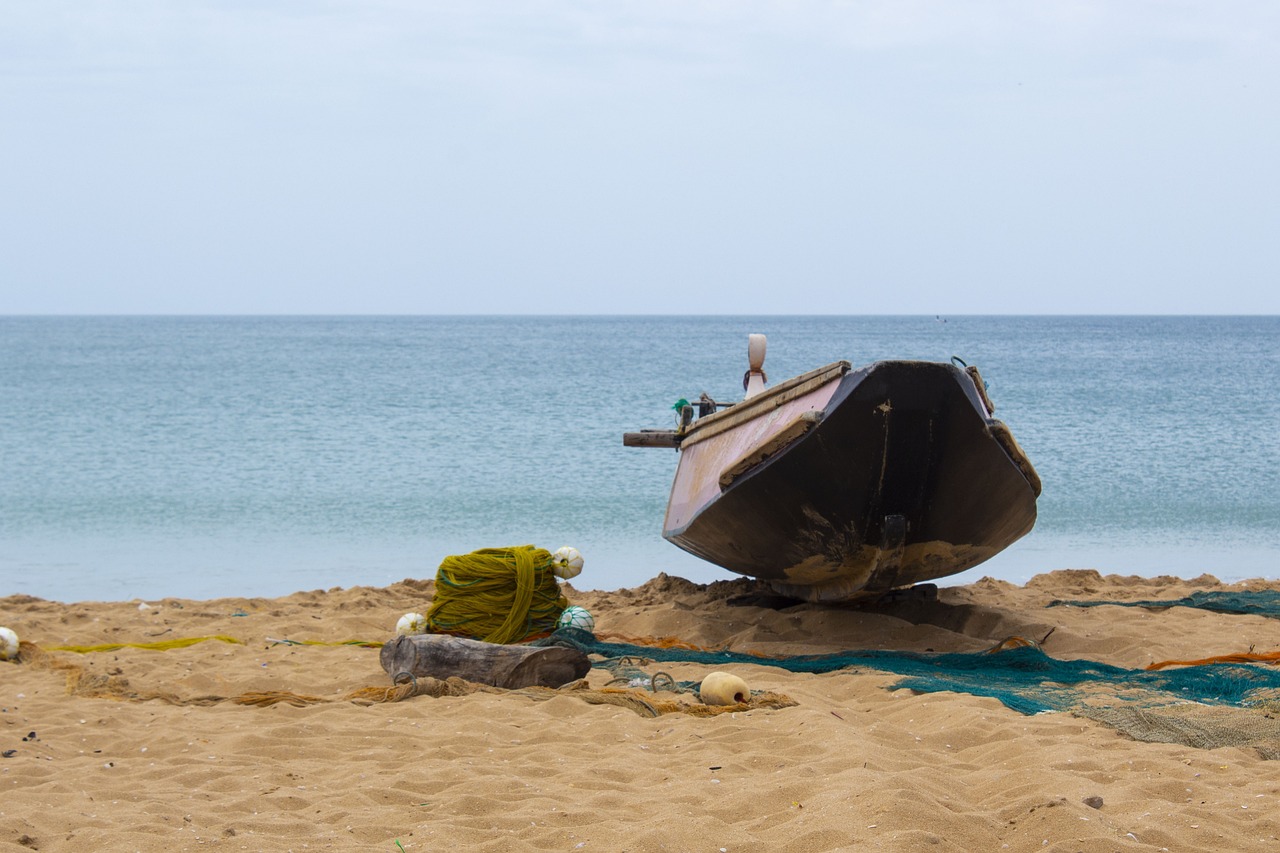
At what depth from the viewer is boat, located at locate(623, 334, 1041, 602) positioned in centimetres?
569

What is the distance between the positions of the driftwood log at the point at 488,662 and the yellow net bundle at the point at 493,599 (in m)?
0.69

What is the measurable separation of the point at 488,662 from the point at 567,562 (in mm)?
1149

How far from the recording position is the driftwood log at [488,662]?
5.34 meters

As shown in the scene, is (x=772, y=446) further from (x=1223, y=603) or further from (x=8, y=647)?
(x=8, y=647)

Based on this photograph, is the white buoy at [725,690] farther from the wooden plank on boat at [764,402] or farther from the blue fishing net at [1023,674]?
the wooden plank on boat at [764,402]

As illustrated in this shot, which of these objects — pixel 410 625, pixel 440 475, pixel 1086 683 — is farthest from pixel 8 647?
pixel 440 475

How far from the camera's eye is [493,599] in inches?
251

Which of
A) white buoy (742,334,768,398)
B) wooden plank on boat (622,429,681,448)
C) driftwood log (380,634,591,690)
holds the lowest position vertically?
driftwood log (380,634,591,690)

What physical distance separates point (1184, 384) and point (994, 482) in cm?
3719

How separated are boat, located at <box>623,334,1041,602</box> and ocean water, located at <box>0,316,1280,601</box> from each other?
2394 millimetres

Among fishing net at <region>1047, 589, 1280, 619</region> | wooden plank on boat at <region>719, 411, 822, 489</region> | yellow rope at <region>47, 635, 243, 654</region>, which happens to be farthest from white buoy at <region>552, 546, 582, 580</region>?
fishing net at <region>1047, 589, 1280, 619</region>

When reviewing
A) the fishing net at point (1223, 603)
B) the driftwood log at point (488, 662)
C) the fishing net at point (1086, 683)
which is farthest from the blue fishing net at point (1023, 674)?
the fishing net at point (1223, 603)

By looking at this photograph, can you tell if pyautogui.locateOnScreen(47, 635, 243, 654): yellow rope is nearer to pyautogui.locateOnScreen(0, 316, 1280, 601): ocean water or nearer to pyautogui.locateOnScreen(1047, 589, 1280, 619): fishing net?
pyautogui.locateOnScreen(0, 316, 1280, 601): ocean water

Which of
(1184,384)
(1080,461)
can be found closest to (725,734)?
(1080,461)
